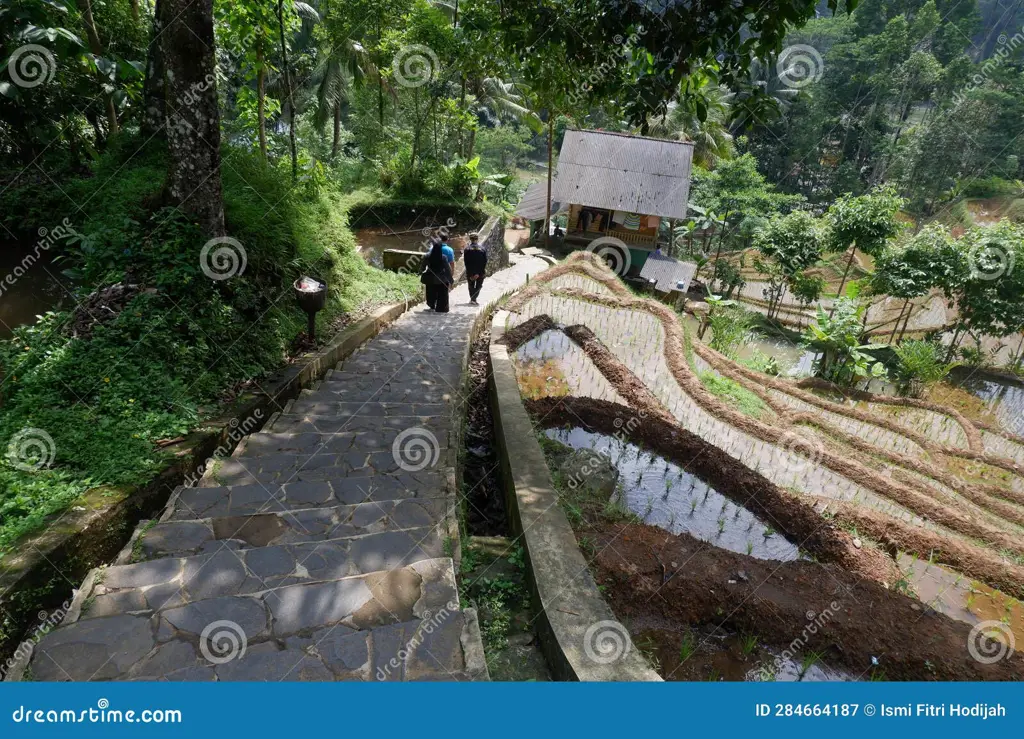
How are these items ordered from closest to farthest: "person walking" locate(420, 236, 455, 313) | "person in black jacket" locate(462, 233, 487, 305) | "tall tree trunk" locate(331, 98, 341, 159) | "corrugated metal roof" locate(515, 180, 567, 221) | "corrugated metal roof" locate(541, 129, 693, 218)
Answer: "person walking" locate(420, 236, 455, 313) → "person in black jacket" locate(462, 233, 487, 305) → "corrugated metal roof" locate(541, 129, 693, 218) → "tall tree trunk" locate(331, 98, 341, 159) → "corrugated metal roof" locate(515, 180, 567, 221)

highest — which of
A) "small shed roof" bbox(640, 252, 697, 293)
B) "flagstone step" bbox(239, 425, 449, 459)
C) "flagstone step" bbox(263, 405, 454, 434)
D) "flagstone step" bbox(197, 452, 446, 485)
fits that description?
"flagstone step" bbox(197, 452, 446, 485)

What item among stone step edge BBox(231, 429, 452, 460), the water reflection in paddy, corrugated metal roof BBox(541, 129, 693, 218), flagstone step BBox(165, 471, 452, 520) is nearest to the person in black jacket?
the water reflection in paddy

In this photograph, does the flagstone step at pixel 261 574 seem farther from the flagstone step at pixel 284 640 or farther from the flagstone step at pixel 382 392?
the flagstone step at pixel 382 392

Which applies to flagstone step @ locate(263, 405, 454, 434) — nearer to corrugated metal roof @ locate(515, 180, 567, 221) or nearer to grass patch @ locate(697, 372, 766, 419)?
grass patch @ locate(697, 372, 766, 419)

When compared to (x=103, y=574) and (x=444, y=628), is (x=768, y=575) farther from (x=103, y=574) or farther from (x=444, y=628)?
(x=103, y=574)

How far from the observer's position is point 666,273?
2259cm

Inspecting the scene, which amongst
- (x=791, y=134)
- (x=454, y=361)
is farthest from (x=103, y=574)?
(x=791, y=134)

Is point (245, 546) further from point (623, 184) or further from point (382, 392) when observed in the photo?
point (623, 184)

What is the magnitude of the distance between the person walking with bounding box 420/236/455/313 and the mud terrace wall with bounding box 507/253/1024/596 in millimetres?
1359

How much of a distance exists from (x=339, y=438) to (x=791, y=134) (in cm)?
4474

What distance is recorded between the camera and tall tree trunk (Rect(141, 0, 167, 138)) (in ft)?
22.2

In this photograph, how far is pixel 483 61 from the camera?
9.12m

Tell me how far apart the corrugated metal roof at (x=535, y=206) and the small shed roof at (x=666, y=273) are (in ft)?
17.1

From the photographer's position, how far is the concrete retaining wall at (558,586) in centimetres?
271
